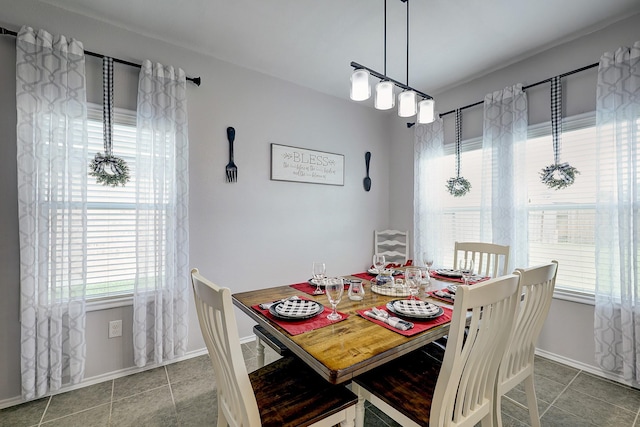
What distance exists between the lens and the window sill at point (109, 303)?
211 cm

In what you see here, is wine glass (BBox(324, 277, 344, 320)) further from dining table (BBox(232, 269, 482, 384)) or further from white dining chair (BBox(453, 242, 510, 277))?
white dining chair (BBox(453, 242, 510, 277))

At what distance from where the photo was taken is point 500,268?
2773 millimetres

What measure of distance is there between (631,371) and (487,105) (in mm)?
2384

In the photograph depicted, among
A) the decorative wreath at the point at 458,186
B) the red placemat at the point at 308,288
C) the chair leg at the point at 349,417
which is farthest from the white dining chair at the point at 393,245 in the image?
the chair leg at the point at 349,417

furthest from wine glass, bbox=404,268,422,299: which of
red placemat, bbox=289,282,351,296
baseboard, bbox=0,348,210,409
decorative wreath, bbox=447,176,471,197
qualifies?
baseboard, bbox=0,348,210,409

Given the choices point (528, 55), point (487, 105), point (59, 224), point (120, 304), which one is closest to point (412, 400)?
point (120, 304)

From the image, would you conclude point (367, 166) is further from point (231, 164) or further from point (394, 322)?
point (394, 322)

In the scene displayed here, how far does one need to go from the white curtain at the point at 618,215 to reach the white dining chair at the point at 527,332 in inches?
43.8

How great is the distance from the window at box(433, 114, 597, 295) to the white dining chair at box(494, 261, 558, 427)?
129cm

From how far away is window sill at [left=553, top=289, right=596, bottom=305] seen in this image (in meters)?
2.27

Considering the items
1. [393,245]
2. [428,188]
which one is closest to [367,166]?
[428,188]

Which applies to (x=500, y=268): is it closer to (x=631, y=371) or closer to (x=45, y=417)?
(x=631, y=371)

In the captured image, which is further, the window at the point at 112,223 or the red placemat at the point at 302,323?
the window at the point at 112,223

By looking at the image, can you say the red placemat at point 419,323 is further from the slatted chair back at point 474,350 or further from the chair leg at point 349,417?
the chair leg at point 349,417
